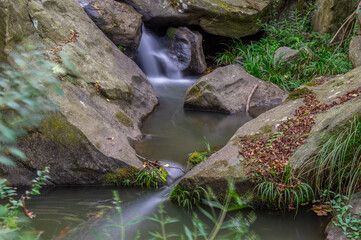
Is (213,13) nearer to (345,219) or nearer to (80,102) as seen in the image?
(80,102)

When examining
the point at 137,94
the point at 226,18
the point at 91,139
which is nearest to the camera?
the point at 91,139

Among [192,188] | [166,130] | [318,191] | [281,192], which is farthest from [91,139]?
[318,191]

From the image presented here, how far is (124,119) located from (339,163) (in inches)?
128

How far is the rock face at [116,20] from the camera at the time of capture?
7562mm

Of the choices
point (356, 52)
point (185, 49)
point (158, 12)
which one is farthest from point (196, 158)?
point (158, 12)

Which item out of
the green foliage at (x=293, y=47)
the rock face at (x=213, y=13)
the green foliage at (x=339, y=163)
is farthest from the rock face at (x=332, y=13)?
the green foliage at (x=339, y=163)

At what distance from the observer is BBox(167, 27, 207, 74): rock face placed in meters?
9.10

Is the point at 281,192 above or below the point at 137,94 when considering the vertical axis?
above

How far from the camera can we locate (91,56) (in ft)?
19.8

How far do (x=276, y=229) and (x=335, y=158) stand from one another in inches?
34.0

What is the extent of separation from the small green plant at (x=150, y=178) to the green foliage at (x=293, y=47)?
4.14m

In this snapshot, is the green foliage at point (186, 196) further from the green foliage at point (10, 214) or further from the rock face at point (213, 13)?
the rock face at point (213, 13)

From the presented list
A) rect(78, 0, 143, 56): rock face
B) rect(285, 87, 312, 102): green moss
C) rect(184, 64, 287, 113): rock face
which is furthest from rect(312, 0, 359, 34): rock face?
rect(285, 87, 312, 102): green moss

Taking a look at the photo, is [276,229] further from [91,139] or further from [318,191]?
[91,139]
